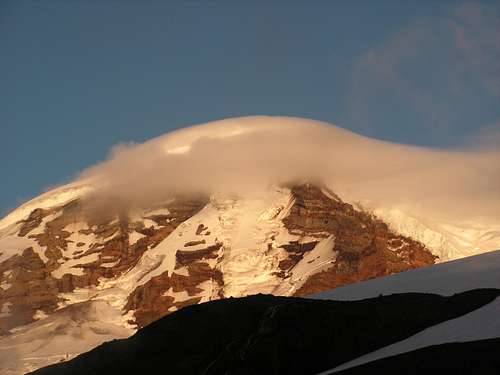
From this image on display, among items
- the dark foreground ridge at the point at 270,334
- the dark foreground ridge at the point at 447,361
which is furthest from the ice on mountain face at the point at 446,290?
the dark foreground ridge at the point at 447,361

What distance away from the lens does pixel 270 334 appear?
7488 centimetres

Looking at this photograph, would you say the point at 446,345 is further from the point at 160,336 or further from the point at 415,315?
the point at 160,336

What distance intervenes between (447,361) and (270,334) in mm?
17989

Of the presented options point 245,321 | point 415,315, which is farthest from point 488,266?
point 245,321

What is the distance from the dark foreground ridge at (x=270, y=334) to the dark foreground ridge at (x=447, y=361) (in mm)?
8270

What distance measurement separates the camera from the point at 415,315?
76000 mm

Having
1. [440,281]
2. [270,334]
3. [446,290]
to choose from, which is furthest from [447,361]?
[440,281]

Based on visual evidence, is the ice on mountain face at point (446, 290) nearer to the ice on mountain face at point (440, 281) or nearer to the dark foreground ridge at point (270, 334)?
the ice on mountain face at point (440, 281)

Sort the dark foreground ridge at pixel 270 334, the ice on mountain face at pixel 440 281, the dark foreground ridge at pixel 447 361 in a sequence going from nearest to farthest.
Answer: the dark foreground ridge at pixel 447 361 → the dark foreground ridge at pixel 270 334 → the ice on mountain face at pixel 440 281

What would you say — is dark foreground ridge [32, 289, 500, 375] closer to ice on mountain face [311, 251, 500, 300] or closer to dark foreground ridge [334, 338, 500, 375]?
ice on mountain face [311, 251, 500, 300]

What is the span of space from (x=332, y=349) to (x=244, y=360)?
237 inches

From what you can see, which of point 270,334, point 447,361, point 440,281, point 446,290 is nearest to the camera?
point 447,361

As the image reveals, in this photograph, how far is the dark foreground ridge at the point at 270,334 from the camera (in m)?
73.1

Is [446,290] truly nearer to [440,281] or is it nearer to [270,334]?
[440,281]
